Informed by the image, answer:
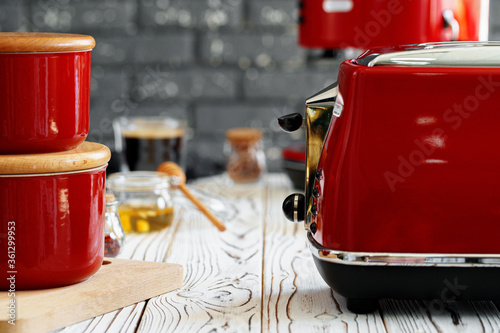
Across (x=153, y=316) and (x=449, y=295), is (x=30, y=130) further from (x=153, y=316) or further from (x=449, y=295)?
(x=449, y=295)

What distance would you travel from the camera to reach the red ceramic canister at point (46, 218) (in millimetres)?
760

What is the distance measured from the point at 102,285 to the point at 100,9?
153cm

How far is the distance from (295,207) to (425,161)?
0.17 meters

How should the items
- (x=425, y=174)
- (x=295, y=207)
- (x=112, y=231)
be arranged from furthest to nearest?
(x=112, y=231)
(x=295, y=207)
(x=425, y=174)

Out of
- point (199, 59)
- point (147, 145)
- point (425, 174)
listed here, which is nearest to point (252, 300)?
point (425, 174)

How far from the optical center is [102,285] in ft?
2.67

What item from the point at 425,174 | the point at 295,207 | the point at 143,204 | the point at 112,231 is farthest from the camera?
the point at 143,204

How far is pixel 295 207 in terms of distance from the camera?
85 cm

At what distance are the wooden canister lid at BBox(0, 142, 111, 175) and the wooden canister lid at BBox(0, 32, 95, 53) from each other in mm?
110

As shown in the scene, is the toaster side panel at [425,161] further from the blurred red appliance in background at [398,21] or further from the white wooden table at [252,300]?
the blurred red appliance in background at [398,21]

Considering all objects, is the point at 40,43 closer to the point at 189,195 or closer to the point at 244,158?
the point at 189,195

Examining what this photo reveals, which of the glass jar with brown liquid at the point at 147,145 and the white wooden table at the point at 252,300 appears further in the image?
the glass jar with brown liquid at the point at 147,145

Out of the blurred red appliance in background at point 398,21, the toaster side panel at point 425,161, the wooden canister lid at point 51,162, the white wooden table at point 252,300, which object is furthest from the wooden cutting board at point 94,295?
the blurred red appliance in background at point 398,21

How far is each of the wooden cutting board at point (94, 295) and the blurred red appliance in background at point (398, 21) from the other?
597 mm
